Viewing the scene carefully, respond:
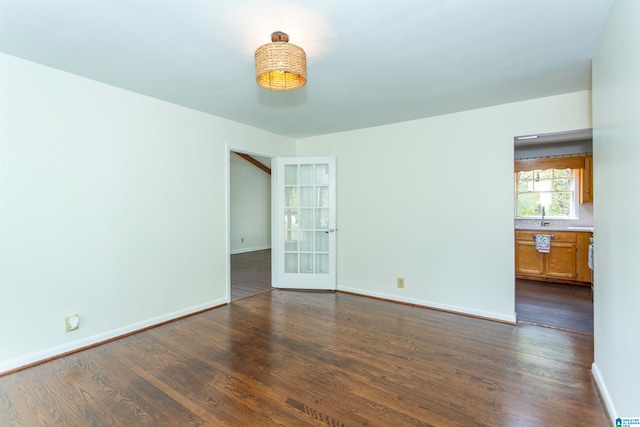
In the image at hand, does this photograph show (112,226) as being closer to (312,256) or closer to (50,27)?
(50,27)

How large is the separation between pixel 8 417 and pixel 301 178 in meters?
3.54

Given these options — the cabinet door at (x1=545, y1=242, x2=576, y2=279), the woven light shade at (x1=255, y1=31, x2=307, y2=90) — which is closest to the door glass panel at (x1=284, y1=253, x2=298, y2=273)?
the woven light shade at (x1=255, y1=31, x2=307, y2=90)

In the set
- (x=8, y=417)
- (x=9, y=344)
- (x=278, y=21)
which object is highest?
(x=278, y=21)

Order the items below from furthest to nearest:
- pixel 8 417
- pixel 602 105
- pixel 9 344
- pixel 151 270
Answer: pixel 151 270 < pixel 9 344 < pixel 602 105 < pixel 8 417

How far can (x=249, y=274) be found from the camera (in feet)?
17.3

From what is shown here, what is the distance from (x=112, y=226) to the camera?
264 centimetres

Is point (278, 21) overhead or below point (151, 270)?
overhead

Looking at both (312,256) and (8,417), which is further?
(312,256)

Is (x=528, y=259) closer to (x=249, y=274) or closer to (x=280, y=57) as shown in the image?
(x=249, y=274)

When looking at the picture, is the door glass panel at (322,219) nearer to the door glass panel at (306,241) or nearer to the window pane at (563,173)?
the door glass panel at (306,241)

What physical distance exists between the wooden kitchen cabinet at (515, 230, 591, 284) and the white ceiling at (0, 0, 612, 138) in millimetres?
2713

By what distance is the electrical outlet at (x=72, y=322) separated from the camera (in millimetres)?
2385

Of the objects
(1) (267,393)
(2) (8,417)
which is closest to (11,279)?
(2) (8,417)

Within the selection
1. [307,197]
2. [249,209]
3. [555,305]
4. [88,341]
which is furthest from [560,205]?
[249,209]
